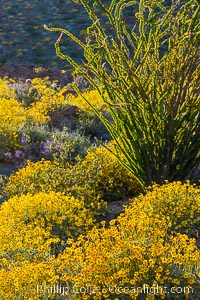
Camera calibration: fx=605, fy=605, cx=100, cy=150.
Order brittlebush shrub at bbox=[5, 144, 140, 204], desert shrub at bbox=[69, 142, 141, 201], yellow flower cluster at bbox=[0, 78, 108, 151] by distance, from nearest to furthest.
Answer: brittlebush shrub at bbox=[5, 144, 140, 204]
desert shrub at bbox=[69, 142, 141, 201]
yellow flower cluster at bbox=[0, 78, 108, 151]

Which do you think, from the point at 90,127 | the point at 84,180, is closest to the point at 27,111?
the point at 90,127

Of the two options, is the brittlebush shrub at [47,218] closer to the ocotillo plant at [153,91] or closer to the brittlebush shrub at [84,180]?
the brittlebush shrub at [84,180]

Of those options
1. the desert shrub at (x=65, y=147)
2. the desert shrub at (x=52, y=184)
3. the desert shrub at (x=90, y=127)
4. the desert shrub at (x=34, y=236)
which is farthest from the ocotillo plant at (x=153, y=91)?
the desert shrub at (x=90, y=127)

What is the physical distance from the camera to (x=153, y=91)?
5.88 metres

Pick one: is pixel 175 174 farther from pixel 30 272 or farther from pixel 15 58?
pixel 15 58

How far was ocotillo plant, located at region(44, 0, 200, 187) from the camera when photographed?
5660 mm

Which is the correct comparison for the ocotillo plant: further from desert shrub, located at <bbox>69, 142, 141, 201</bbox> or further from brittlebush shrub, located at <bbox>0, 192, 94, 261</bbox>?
brittlebush shrub, located at <bbox>0, 192, 94, 261</bbox>

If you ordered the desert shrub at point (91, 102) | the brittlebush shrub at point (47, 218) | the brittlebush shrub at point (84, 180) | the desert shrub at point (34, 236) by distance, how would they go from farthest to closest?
1. the desert shrub at point (91, 102)
2. the brittlebush shrub at point (84, 180)
3. the brittlebush shrub at point (47, 218)
4. the desert shrub at point (34, 236)

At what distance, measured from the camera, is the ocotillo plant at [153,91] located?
566 centimetres

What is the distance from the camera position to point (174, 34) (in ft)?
18.1

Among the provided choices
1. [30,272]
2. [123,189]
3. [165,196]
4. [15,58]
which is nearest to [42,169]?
[123,189]

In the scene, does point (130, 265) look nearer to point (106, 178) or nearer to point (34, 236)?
point (34, 236)

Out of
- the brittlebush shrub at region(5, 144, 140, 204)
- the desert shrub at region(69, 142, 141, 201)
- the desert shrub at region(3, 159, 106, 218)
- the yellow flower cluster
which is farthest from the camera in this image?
the yellow flower cluster

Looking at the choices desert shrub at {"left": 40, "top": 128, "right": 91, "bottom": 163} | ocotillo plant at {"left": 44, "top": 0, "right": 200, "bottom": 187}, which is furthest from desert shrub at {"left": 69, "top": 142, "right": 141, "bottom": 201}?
desert shrub at {"left": 40, "top": 128, "right": 91, "bottom": 163}
